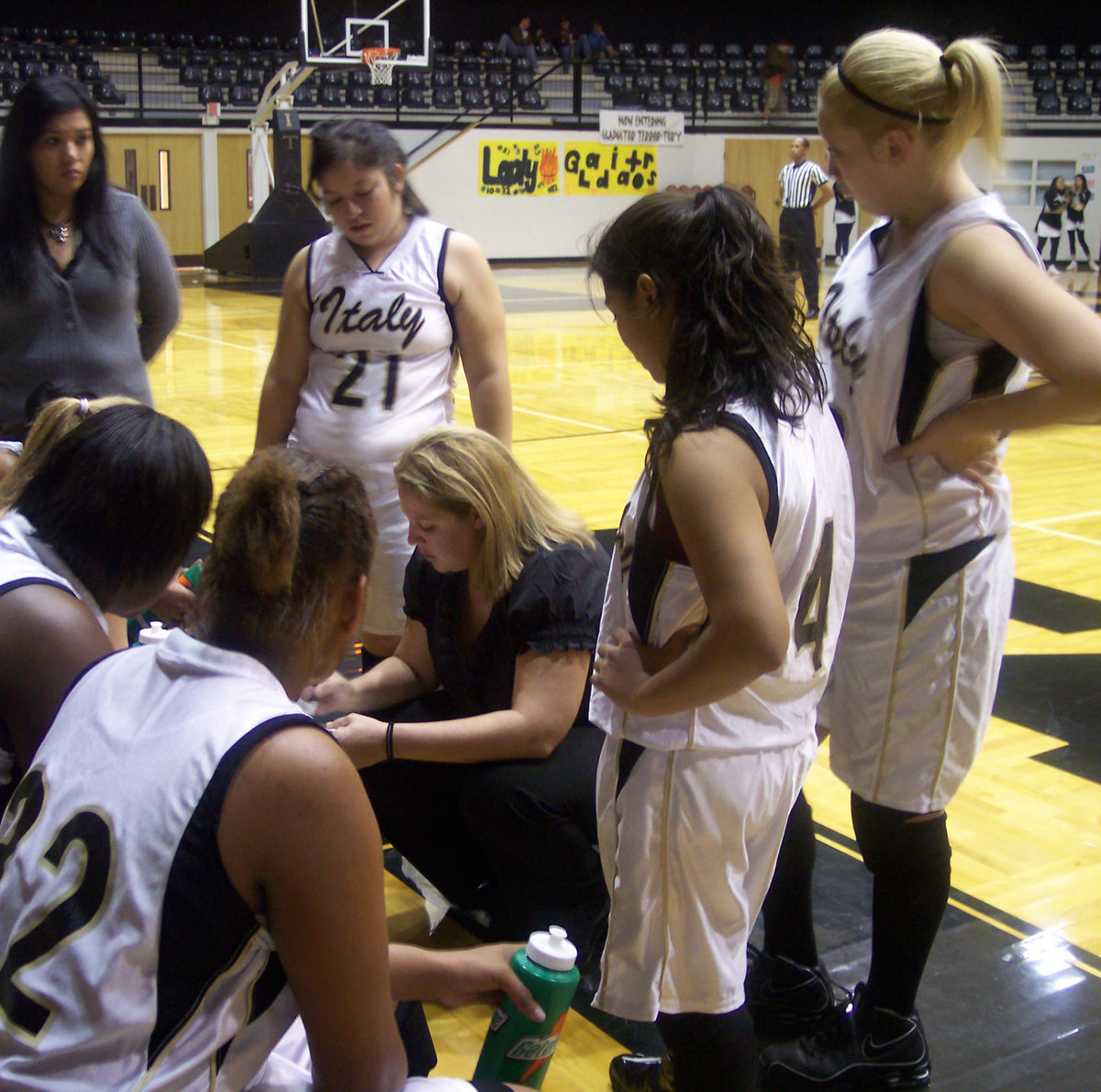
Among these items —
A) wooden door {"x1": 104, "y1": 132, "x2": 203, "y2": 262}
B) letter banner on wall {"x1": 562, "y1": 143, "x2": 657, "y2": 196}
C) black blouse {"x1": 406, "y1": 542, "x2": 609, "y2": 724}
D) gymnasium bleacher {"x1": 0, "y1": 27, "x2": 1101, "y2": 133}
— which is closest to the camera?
black blouse {"x1": 406, "y1": 542, "x2": 609, "y2": 724}

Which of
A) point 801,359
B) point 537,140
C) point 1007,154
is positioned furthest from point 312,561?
point 537,140

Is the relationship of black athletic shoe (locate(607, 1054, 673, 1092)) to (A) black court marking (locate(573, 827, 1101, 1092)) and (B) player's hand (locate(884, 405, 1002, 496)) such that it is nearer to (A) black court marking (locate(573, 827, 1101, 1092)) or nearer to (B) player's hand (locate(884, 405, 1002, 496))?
(A) black court marking (locate(573, 827, 1101, 1092))

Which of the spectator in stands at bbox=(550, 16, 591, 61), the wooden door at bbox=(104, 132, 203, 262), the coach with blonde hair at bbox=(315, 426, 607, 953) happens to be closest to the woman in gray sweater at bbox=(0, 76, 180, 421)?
the coach with blonde hair at bbox=(315, 426, 607, 953)

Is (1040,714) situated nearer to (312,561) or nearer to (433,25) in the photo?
(312,561)

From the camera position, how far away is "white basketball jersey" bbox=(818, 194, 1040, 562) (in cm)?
181

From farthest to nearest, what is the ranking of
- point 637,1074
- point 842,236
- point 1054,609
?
point 842,236 < point 1054,609 < point 637,1074

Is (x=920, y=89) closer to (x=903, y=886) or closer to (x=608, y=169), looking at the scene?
(x=903, y=886)

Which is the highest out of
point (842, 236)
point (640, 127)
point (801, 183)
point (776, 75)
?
point (776, 75)

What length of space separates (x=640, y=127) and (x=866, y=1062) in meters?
18.8

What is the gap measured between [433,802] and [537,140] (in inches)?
706

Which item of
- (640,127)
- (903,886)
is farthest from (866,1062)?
(640,127)

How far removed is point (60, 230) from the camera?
9.55ft

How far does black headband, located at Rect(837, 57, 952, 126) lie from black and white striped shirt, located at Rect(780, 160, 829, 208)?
39.9 ft

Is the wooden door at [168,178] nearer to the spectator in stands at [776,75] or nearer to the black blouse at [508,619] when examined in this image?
the spectator in stands at [776,75]
